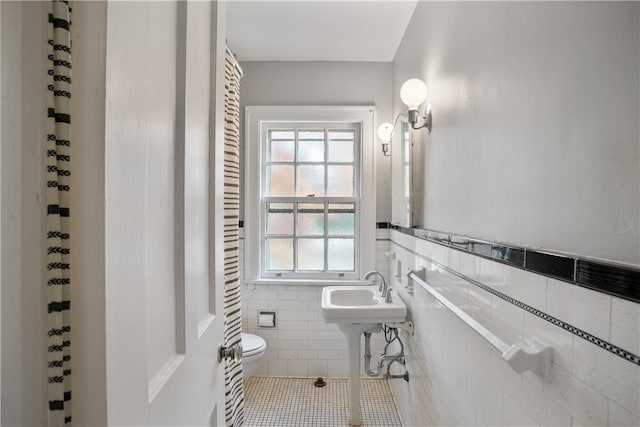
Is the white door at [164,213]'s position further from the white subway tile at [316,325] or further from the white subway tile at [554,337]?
the white subway tile at [316,325]

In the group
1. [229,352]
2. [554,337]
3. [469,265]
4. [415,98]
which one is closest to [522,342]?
[554,337]

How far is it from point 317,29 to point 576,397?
7.21 ft

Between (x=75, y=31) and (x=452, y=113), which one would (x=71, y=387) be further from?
(x=452, y=113)

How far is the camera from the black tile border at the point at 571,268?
1.70 feet

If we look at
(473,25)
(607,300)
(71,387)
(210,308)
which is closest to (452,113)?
(473,25)

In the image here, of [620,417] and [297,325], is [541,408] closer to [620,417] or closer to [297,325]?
[620,417]

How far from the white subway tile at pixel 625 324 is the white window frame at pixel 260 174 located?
6.78 feet

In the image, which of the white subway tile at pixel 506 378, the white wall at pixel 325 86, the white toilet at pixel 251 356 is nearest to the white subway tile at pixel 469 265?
the white subway tile at pixel 506 378

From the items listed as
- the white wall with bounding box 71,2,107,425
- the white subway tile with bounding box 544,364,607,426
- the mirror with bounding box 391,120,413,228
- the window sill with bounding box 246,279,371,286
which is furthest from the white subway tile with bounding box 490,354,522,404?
the window sill with bounding box 246,279,371,286

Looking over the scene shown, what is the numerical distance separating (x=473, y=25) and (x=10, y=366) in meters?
1.38

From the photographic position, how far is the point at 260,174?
263cm

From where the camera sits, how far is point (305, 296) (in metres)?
2.61

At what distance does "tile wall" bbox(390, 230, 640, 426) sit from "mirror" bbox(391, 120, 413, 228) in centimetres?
35

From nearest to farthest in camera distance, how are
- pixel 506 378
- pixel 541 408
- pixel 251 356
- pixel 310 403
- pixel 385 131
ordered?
pixel 541 408
pixel 506 378
pixel 251 356
pixel 310 403
pixel 385 131
